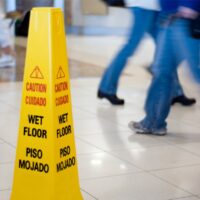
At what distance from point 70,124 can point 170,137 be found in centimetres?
178

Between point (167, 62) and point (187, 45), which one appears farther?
point (167, 62)

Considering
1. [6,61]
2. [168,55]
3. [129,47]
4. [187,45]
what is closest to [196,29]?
[187,45]

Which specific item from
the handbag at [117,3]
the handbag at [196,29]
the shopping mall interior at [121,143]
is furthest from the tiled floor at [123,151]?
the handbag at [117,3]

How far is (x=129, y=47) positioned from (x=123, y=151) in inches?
59.3

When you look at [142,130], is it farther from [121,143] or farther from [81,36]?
[81,36]

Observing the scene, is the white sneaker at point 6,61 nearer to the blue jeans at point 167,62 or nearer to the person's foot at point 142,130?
the person's foot at point 142,130

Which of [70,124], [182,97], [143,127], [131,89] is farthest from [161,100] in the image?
[131,89]

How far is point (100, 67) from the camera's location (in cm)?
820

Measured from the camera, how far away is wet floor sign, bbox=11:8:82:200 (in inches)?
105

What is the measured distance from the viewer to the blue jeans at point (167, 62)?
395 centimetres

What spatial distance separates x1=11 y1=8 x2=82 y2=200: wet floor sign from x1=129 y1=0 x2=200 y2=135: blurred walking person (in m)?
1.39

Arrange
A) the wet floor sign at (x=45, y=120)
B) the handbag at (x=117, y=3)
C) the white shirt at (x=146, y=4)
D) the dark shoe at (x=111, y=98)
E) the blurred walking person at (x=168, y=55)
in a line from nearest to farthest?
the wet floor sign at (x=45, y=120) → the blurred walking person at (x=168, y=55) → the white shirt at (x=146, y=4) → the handbag at (x=117, y=3) → the dark shoe at (x=111, y=98)

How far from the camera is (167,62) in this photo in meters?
4.26

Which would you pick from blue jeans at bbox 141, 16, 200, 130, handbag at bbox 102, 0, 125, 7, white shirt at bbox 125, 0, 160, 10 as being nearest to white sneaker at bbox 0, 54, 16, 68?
handbag at bbox 102, 0, 125, 7
